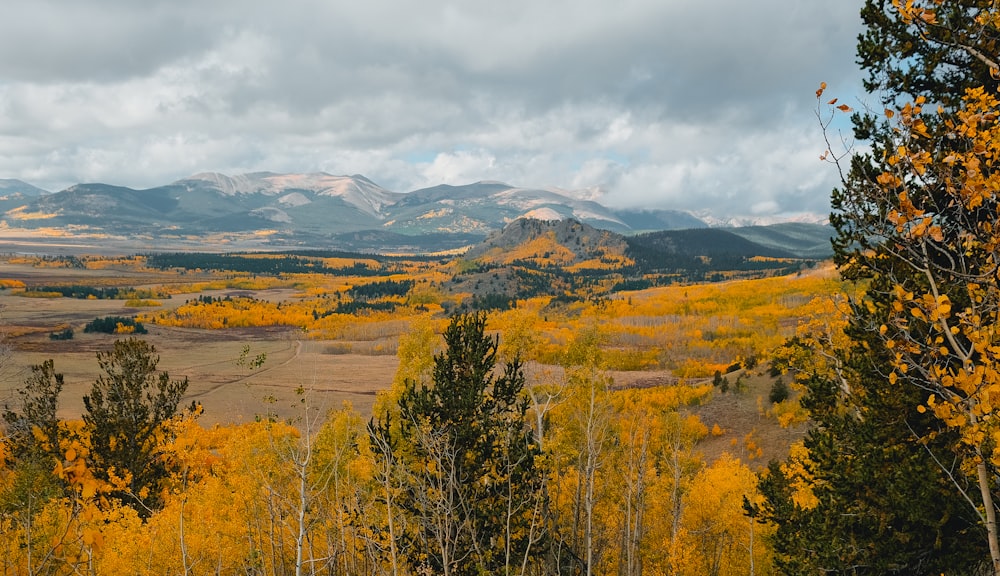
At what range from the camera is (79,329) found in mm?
182250

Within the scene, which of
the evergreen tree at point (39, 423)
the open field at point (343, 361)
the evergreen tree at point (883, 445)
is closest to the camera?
the evergreen tree at point (883, 445)

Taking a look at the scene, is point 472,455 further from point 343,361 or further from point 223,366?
point 223,366

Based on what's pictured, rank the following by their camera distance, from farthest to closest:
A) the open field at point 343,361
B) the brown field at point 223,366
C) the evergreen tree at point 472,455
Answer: the brown field at point 223,366 → the open field at point 343,361 → the evergreen tree at point 472,455

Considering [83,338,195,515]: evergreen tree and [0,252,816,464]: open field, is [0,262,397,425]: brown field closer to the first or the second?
[0,252,816,464]: open field

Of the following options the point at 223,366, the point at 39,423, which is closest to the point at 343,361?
the point at 223,366

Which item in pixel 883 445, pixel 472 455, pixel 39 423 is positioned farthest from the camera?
pixel 39 423

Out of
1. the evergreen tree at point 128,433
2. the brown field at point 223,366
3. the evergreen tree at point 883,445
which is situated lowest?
the brown field at point 223,366

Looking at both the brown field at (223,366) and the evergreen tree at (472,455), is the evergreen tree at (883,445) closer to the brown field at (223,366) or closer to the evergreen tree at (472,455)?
the evergreen tree at (472,455)

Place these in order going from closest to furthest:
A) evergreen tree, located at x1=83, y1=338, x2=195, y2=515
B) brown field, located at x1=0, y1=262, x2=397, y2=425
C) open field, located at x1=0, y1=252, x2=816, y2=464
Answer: evergreen tree, located at x1=83, y1=338, x2=195, y2=515 < open field, located at x1=0, y1=252, x2=816, y2=464 < brown field, located at x1=0, y1=262, x2=397, y2=425

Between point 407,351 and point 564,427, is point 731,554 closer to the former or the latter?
point 564,427

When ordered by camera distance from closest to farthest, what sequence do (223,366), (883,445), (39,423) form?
(883,445) → (39,423) → (223,366)

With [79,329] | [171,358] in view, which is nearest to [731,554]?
[171,358]

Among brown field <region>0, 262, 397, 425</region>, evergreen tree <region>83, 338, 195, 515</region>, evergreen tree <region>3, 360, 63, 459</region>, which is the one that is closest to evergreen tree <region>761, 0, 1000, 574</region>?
evergreen tree <region>83, 338, 195, 515</region>

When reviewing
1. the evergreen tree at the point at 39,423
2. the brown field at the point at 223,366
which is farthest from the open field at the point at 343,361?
the evergreen tree at the point at 39,423
